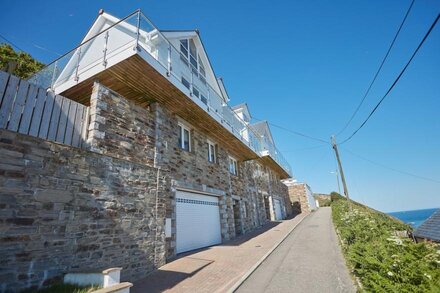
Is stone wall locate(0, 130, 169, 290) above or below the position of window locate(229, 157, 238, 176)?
below

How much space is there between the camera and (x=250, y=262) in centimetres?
759

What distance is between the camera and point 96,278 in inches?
165

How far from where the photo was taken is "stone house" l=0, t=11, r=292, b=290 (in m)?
4.40

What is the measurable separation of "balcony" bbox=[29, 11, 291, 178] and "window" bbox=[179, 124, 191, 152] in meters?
0.51

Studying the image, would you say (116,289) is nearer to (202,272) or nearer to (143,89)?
(202,272)

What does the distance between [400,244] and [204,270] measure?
5.20 m

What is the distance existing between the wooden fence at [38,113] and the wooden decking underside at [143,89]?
1.83 metres

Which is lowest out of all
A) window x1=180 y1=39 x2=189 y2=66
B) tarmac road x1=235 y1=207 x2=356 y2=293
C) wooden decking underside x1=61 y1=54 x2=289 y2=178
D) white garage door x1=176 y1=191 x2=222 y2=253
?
tarmac road x1=235 y1=207 x2=356 y2=293

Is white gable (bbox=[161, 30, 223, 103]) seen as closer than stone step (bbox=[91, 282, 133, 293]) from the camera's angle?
No

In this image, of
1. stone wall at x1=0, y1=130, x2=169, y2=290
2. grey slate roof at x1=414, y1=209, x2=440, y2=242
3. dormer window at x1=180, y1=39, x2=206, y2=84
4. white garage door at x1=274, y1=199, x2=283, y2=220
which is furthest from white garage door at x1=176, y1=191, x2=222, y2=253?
white garage door at x1=274, y1=199, x2=283, y2=220

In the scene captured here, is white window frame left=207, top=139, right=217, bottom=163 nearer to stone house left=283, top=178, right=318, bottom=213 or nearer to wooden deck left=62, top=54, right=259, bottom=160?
wooden deck left=62, top=54, right=259, bottom=160

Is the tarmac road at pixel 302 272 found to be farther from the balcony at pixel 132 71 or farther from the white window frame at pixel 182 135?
the balcony at pixel 132 71

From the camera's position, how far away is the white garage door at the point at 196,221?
9.36 m

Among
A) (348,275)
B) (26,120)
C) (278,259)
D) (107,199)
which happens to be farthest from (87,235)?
(348,275)
